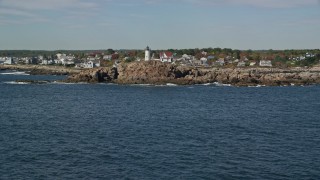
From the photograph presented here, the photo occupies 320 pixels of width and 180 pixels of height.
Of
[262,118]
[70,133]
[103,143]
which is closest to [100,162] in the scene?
[103,143]

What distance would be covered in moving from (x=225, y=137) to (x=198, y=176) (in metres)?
11.1

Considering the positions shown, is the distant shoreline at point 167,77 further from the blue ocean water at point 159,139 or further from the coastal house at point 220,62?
the coastal house at point 220,62

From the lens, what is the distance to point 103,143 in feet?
114

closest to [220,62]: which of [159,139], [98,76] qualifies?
[98,76]

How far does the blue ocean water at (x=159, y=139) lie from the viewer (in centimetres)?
2769

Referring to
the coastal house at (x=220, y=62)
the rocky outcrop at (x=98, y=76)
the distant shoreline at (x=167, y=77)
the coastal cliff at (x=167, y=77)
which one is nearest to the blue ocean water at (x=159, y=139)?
the distant shoreline at (x=167, y=77)

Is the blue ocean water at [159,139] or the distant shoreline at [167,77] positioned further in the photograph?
the distant shoreline at [167,77]

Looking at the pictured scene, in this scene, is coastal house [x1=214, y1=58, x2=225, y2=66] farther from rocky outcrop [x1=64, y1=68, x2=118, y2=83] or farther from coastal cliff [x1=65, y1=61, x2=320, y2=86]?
rocky outcrop [x1=64, y1=68, x2=118, y2=83]

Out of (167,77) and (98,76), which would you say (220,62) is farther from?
(98,76)

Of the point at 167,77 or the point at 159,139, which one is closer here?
the point at 159,139

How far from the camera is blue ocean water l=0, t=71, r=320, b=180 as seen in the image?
90.8 ft

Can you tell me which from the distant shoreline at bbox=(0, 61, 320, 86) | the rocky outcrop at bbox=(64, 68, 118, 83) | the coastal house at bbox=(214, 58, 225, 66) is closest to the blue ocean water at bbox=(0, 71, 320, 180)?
the distant shoreline at bbox=(0, 61, 320, 86)

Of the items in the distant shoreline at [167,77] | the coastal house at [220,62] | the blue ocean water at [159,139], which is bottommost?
the blue ocean water at [159,139]

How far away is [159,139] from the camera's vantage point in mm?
36406
